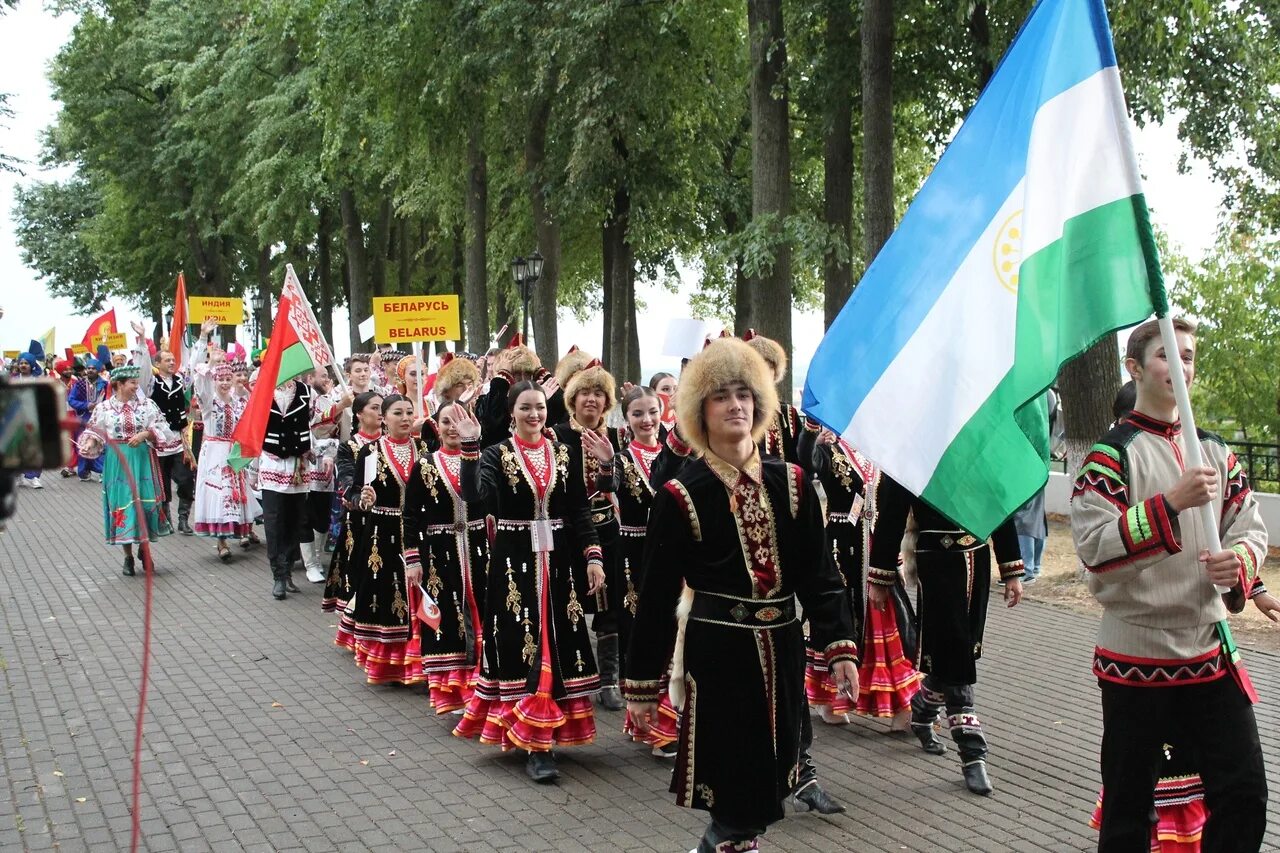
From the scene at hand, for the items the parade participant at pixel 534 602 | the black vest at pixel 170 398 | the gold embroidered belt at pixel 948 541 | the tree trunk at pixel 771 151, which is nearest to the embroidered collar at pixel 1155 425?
the gold embroidered belt at pixel 948 541

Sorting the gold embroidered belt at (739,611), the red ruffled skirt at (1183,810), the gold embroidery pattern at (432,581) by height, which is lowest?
the red ruffled skirt at (1183,810)

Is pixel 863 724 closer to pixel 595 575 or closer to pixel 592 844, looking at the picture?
pixel 595 575

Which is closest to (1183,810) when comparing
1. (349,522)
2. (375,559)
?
(375,559)

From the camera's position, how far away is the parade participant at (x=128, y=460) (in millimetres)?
14211

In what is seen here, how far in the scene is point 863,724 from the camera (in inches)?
319

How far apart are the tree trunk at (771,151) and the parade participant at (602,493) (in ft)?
30.1

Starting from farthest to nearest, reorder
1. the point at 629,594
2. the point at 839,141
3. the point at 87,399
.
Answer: the point at 87,399 < the point at 839,141 < the point at 629,594

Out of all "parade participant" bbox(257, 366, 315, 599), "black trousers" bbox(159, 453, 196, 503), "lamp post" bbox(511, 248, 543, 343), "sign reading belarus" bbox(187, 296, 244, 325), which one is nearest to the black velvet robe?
"parade participant" bbox(257, 366, 315, 599)

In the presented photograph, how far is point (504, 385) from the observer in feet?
32.4

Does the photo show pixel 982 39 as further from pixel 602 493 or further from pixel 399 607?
pixel 399 607

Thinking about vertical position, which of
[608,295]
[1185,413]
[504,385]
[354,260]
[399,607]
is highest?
Result: [354,260]

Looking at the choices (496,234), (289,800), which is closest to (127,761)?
(289,800)

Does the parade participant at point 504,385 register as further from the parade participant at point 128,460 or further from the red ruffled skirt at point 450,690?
the parade participant at point 128,460

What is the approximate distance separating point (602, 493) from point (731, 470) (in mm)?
3605
